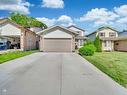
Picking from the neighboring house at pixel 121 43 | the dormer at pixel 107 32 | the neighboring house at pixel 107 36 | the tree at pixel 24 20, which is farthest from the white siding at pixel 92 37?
the tree at pixel 24 20

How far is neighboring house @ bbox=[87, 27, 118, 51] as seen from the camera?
A: 5067 centimetres

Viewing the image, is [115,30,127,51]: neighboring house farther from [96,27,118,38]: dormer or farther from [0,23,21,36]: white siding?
[0,23,21,36]: white siding

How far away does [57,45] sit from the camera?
41.0 meters

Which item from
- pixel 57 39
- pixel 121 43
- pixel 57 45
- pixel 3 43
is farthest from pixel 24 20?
pixel 57 45

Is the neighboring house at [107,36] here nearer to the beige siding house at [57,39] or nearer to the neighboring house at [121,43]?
the neighboring house at [121,43]

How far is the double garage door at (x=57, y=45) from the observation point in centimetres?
4078

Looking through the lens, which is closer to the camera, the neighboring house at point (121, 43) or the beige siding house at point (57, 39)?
the beige siding house at point (57, 39)

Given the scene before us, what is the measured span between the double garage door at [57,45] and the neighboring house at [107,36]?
11953 millimetres

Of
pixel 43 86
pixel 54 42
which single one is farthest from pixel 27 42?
pixel 43 86

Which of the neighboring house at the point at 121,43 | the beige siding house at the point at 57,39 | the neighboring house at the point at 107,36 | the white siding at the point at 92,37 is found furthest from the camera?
the white siding at the point at 92,37

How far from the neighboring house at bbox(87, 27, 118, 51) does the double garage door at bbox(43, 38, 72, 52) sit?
39.2 ft

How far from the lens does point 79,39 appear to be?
52.5 meters

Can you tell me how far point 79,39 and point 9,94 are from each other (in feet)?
148

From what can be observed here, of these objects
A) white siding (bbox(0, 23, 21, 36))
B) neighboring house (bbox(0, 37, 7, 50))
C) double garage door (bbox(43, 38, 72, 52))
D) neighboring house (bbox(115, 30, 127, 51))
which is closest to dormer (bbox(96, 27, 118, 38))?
neighboring house (bbox(115, 30, 127, 51))
